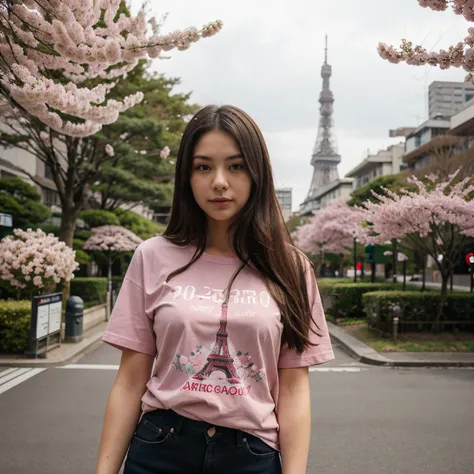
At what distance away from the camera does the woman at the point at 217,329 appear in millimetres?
1733

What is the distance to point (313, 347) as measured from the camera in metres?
1.96

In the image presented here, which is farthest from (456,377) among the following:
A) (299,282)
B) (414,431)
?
(299,282)

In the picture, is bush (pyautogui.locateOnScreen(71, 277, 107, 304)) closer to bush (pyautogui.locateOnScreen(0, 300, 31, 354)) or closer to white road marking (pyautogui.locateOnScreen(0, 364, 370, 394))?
bush (pyautogui.locateOnScreen(0, 300, 31, 354))

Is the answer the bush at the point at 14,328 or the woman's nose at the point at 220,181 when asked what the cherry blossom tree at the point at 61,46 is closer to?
the bush at the point at 14,328

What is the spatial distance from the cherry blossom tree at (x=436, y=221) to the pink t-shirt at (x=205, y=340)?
12787 millimetres

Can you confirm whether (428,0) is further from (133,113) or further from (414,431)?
(133,113)

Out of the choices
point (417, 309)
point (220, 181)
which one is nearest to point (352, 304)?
point (417, 309)

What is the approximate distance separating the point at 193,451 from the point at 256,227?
750 mm

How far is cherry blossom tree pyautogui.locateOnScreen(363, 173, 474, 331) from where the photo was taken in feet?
45.4

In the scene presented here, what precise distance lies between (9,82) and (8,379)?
499cm

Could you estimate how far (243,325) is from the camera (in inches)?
69.8

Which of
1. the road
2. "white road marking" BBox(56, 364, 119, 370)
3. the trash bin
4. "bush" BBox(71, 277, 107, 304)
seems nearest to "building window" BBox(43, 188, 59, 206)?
"bush" BBox(71, 277, 107, 304)

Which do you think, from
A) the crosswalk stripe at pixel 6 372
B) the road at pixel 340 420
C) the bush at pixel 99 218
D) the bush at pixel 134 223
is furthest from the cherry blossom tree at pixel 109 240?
the road at pixel 340 420

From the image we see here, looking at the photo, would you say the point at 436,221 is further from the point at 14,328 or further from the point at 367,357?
the point at 14,328
